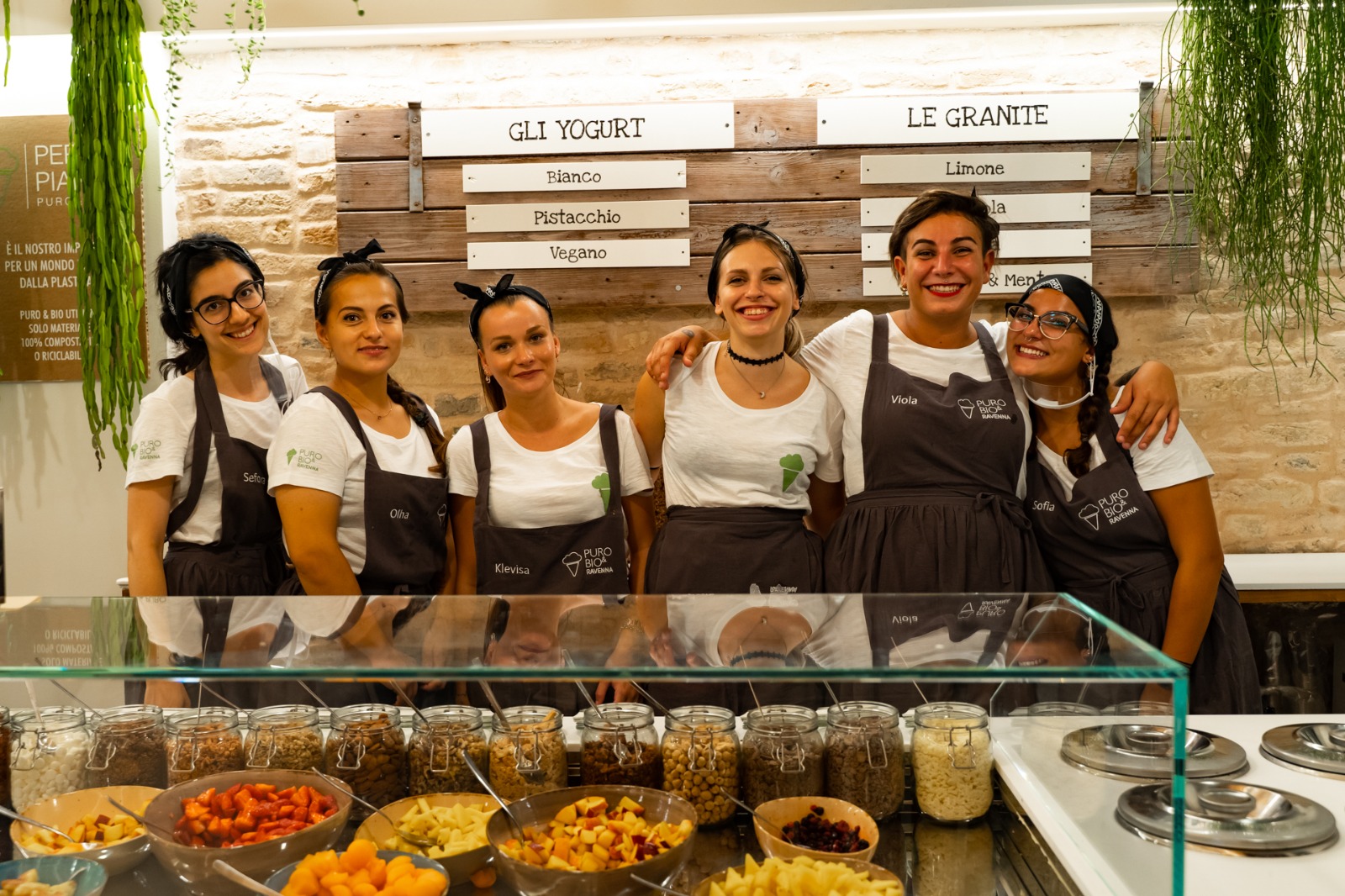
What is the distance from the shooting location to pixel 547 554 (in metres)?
2.63

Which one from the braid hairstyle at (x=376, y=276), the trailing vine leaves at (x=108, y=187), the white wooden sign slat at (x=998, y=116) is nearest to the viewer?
the braid hairstyle at (x=376, y=276)

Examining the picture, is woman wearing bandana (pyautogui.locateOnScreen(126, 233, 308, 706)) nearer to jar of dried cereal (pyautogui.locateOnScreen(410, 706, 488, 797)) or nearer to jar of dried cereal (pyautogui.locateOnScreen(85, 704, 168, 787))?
jar of dried cereal (pyautogui.locateOnScreen(85, 704, 168, 787))

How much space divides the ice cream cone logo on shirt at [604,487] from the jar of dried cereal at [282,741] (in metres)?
1.19

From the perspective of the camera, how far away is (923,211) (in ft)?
8.77

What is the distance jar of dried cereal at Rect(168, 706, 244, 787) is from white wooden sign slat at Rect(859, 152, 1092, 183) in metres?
2.88

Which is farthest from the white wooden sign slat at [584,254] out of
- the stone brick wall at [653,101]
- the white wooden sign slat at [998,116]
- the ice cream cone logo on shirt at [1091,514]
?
the ice cream cone logo on shirt at [1091,514]

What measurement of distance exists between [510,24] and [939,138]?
1.50 meters

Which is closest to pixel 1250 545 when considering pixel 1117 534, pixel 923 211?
pixel 1117 534

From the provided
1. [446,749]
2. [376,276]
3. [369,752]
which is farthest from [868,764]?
[376,276]

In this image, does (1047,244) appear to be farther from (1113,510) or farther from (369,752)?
(369,752)

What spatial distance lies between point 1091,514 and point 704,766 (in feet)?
4.62

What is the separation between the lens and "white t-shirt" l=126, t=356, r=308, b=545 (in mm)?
2588

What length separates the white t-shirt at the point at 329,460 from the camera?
2.50 meters

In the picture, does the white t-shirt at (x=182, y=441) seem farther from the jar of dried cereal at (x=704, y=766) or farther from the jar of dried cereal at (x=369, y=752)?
the jar of dried cereal at (x=704, y=766)
